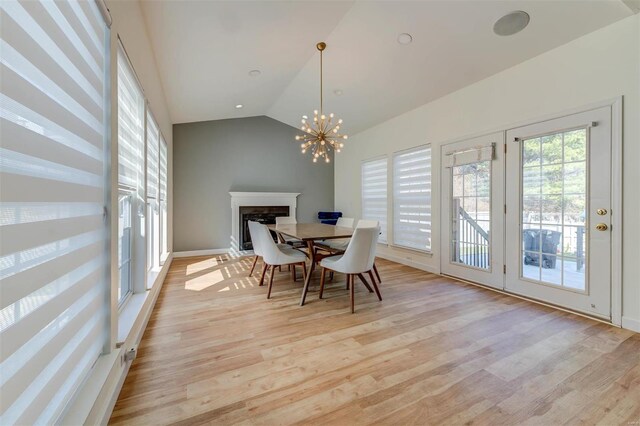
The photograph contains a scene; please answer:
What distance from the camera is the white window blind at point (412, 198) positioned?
4355 millimetres

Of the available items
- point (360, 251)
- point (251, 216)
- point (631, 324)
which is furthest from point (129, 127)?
point (631, 324)

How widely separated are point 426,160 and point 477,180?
93cm

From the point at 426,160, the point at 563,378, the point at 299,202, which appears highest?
the point at 426,160

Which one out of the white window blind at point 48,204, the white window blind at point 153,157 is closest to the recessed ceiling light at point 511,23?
the white window blind at point 48,204

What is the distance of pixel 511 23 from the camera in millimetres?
2590

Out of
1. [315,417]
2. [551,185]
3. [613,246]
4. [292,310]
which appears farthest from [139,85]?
[613,246]

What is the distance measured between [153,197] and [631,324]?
15.8 ft

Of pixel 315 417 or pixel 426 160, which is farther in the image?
pixel 426 160

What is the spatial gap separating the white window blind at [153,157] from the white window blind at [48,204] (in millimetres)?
1712

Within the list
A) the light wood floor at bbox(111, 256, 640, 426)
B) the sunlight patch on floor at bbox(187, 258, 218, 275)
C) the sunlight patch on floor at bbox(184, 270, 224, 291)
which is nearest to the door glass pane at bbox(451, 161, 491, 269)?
the light wood floor at bbox(111, 256, 640, 426)

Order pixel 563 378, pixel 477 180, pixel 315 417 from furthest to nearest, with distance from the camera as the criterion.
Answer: pixel 477 180 < pixel 563 378 < pixel 315 417

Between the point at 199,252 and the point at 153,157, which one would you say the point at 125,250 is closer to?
the point at 153,157

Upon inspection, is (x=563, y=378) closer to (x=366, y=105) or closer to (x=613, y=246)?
(x=613, y=246)

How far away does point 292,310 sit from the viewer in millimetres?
2734
